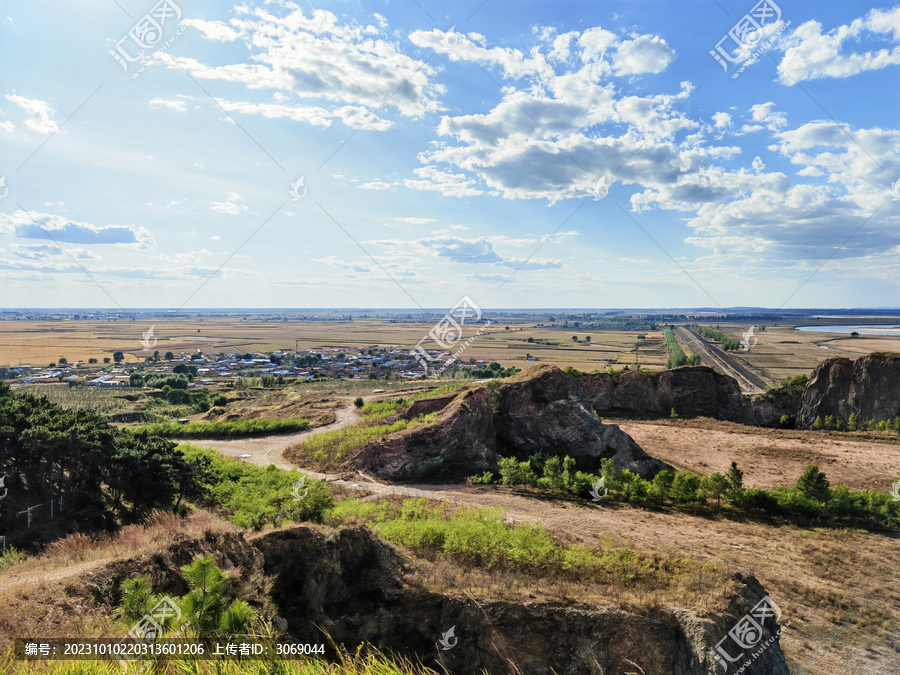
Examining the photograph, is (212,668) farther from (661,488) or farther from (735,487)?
(735,487)

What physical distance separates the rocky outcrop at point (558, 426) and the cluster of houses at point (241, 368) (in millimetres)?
53644

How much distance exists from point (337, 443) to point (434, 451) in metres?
7.87

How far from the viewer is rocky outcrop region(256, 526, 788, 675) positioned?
400 inches

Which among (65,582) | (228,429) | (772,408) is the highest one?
(65,582)

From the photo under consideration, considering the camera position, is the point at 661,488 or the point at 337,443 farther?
the point at 337,443

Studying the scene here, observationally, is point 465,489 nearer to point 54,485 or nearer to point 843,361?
point 54,485

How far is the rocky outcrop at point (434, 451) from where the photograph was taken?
2698cm

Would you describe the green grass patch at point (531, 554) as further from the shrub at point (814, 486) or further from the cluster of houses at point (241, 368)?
the cluster of houses at point (241, 368)

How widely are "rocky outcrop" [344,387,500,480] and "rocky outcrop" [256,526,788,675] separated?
15.6 metres

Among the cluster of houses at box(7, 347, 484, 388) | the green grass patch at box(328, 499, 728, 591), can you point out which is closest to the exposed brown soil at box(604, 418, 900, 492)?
the green grass patch at box(328, 499, 728, 591)

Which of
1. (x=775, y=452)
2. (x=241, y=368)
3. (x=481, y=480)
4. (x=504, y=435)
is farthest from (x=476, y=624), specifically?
(x=241, y=368)

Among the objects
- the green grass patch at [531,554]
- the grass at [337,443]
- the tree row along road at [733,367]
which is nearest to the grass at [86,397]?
the grass at [337,443]

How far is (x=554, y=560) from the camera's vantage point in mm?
13289

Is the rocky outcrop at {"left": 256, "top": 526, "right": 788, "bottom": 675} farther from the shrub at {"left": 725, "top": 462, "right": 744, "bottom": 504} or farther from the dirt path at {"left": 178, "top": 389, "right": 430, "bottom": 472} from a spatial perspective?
the dirt path at {"left": 178, "top": 389, "right": 430, "bottom": 472}
